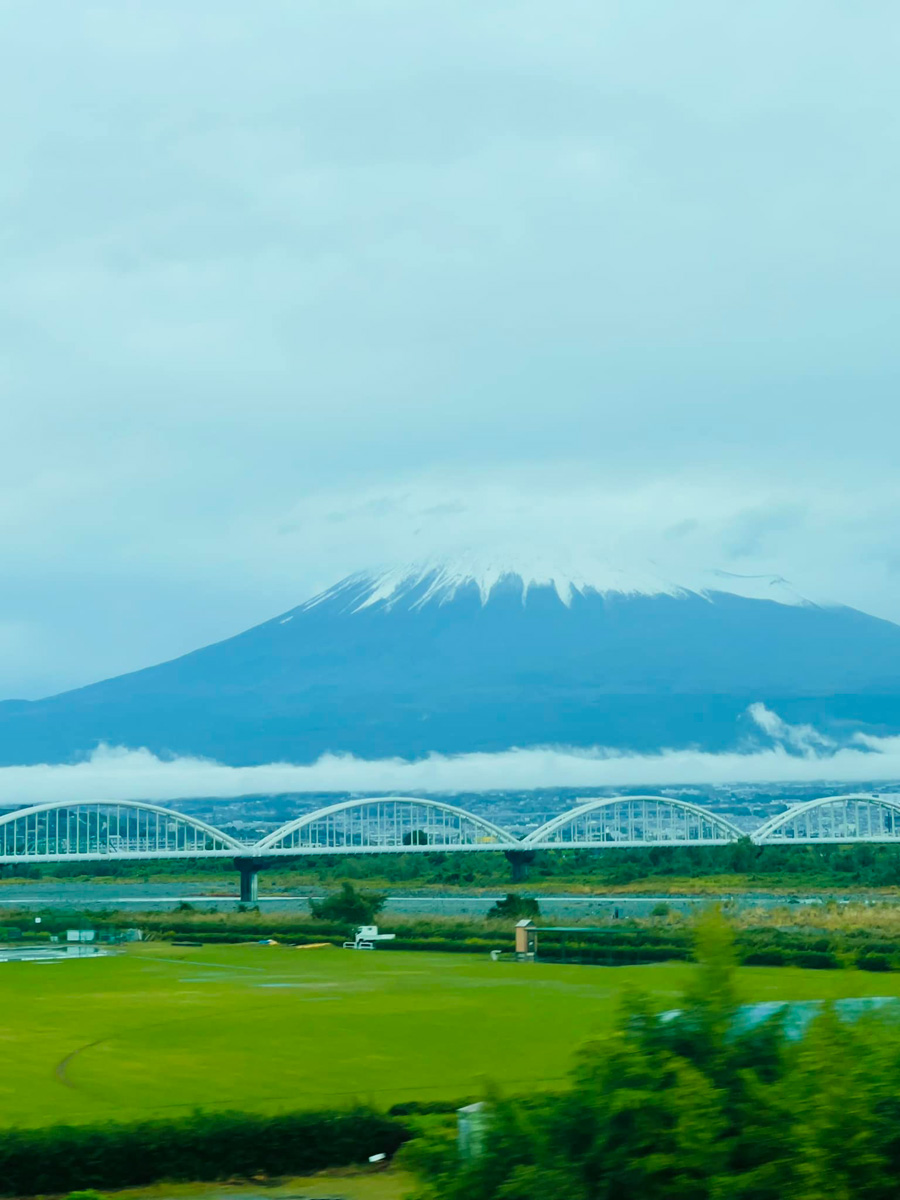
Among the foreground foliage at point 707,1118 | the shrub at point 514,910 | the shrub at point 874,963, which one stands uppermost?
the foreground foliage at point 707,1118

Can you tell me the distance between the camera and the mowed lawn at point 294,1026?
19.5 metres

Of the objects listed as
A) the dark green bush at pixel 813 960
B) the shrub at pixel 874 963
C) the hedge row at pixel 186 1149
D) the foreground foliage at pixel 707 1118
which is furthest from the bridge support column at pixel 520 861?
the foreground foliage at pixel 707 1118

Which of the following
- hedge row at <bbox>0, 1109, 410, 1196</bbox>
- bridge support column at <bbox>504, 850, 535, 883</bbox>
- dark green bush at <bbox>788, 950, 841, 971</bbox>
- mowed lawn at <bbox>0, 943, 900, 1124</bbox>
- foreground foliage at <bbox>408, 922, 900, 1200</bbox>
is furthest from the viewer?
bridge support column at <bbox>504, 850, 535, 883</bbox>

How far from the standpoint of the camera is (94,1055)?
2342 centimetres

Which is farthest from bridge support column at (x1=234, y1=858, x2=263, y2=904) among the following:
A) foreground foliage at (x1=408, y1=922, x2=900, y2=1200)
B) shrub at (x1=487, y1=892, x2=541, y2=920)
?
foreground foliage at (x1=408, y1=922, x2=900, y2=1200)

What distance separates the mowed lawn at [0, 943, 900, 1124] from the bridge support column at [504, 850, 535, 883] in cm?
4750

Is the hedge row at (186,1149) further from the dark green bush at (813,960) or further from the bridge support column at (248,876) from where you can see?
A: the bridge support column at (248,876)

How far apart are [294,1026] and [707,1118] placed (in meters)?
20.2

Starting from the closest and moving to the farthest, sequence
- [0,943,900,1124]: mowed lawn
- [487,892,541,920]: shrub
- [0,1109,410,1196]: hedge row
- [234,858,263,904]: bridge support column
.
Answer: [0,1109,410,1196]: hedge row
[0,943,900,1124]: mowed lawn
[487,892,541,920]: shrub
[234,858,263,904]: bridge support column

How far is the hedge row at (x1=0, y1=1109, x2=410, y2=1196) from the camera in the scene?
13.7m

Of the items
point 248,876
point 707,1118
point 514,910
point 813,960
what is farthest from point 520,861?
point 707,1118

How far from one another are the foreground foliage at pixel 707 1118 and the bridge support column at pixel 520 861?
8112 cm

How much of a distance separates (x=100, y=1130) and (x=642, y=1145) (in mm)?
8342

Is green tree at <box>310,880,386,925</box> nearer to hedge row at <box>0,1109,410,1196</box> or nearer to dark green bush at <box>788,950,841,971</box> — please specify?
dark green bush at <box>788,950,841,971</box>
